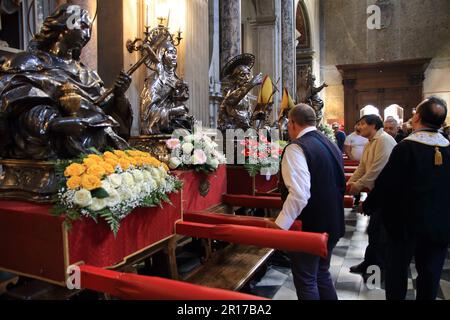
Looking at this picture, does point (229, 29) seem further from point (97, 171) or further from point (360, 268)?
point (97, 171)

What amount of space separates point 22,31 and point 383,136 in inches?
159

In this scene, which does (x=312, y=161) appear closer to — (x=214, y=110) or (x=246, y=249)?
(x=246, y=249)

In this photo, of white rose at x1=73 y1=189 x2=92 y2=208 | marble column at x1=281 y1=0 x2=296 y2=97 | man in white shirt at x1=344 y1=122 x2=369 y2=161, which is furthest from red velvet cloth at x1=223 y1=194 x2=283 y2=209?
marble column at x1=281 y1=0 x2=296 y2=97

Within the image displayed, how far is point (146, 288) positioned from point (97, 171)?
792 mm

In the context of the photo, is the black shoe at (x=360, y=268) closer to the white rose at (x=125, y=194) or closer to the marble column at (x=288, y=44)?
the white rose at (x=125, y=194)

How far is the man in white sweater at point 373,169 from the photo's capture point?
3799 mm

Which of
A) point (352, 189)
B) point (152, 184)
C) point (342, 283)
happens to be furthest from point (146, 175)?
point (342, 283)

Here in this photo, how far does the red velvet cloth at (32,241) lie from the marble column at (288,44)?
11298mm

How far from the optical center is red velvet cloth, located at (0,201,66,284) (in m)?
2.07

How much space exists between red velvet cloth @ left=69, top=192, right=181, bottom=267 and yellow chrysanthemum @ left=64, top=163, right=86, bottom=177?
0.30 meters

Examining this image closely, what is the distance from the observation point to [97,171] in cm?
226

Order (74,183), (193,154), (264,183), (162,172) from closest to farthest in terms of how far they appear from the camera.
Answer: (74,183), (162,172), (193,154), (264,183)

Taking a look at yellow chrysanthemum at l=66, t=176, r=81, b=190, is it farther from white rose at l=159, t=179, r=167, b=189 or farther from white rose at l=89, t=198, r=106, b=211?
white rose at l=159, t=179, r=167, b=189

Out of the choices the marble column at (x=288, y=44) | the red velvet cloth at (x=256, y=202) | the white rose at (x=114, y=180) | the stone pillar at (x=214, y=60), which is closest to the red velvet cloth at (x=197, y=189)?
the red velvet cloth at (x=256, y=202)
